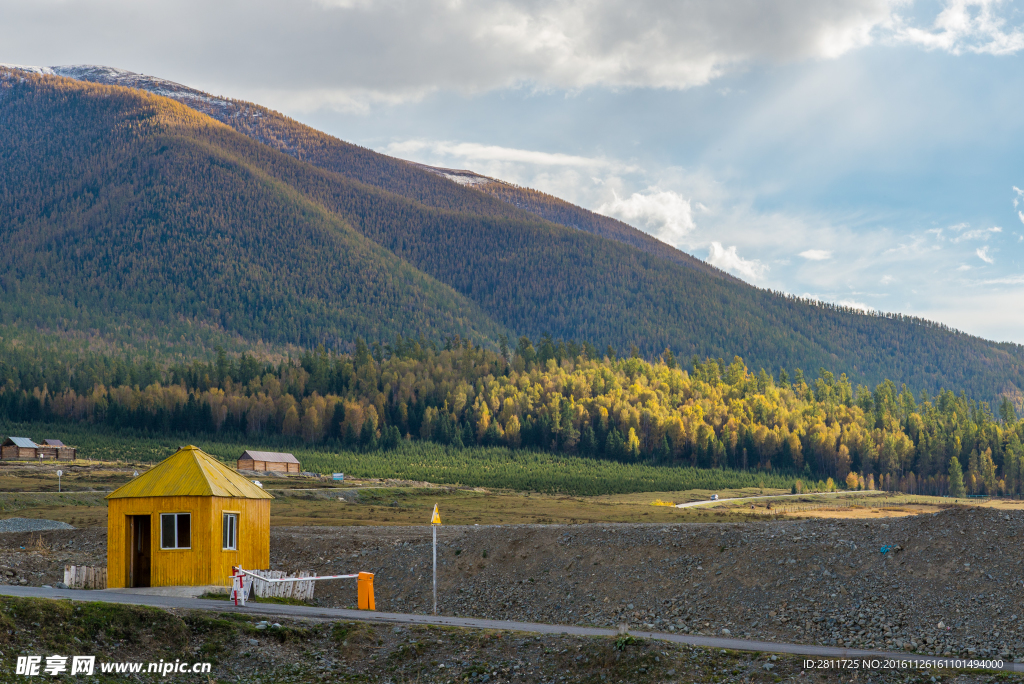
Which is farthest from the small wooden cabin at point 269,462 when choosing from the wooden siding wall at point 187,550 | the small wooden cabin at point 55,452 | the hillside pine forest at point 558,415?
the wooden siding wall at point 187,550

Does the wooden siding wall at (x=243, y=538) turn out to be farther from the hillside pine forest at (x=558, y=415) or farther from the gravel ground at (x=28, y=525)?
the hillside pine forest at (x=558, y=415)

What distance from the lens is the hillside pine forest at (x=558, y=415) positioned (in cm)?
15562

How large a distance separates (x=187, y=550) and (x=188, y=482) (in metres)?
2.33

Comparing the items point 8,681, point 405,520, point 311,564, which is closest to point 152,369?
point 405,520

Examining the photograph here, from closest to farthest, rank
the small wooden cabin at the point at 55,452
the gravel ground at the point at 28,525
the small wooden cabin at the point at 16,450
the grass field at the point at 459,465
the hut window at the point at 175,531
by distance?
the hut window at the point at 175,531
the gravel ground at the point at 28,525
the small wooden cabin at the point at 16,450
the small wooden cabin at the point at 55,452
the grass field at the point at 459,465

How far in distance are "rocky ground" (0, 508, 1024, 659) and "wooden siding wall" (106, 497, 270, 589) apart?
476 centimetres

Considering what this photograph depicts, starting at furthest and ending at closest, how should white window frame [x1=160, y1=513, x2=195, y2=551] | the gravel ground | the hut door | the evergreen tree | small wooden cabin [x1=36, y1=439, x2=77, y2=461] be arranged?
the evergreen tree
small wooden cabin [x1=36, y1=439, x2=77, y2=461]
the gravel ground
the hut door
white window frame [x1=160, y1=513, x2=195, y2=551]

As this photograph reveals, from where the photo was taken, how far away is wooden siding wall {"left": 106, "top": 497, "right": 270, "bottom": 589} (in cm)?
3183

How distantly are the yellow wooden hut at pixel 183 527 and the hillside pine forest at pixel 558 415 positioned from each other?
123m

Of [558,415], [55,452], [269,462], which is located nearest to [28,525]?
[269,462]

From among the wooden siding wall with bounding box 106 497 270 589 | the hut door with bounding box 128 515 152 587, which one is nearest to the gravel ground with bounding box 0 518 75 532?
the hut door with bounding box 128 515 152 587

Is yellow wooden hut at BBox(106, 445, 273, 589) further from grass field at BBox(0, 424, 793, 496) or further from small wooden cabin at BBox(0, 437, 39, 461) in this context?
small wooden cabin at BBox(0, 437, 39, 461)

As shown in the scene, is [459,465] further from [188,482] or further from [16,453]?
[188,482]

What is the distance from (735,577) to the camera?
3116 centimetres
